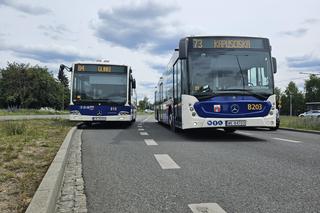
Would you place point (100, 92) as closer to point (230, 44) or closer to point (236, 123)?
point (230, 44)

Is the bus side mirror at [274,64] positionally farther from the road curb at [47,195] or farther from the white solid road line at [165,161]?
the road curb at [47,195]

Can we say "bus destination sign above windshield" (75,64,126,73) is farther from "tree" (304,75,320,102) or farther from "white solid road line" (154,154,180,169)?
"tree" (304,75,320,102)

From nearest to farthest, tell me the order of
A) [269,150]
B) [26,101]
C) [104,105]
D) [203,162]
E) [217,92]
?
[203,162]
[269,150]
[217,92]
[104,105]
[26,101]

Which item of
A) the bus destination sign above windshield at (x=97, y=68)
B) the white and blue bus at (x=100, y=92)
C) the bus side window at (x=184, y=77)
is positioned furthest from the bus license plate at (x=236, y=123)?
the bus destination sign above windshield at (x=97, y=68)

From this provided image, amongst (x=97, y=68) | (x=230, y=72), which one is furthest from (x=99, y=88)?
(x=230, y=72)

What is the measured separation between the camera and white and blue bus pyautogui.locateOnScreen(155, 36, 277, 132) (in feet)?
40.5

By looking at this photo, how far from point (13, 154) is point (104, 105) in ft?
36.3

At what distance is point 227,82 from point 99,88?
347 inches

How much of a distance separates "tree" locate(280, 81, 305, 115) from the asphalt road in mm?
123216

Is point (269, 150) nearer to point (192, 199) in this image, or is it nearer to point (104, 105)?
point (192, 199)

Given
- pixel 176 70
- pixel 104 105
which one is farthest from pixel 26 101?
pixel 176 70

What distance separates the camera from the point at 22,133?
1417cm

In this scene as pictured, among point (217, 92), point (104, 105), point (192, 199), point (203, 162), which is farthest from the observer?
point (104, 105)

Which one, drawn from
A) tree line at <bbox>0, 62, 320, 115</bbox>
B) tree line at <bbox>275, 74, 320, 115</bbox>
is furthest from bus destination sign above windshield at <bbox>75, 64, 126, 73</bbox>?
tree line at <bbox>275, 74, 320, 115</bbox>
